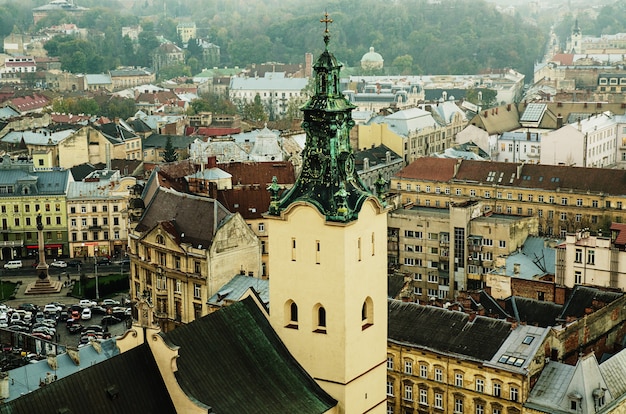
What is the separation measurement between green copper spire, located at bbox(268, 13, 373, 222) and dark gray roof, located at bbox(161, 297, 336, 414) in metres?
4.96

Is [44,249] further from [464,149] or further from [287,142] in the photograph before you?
[464,149]

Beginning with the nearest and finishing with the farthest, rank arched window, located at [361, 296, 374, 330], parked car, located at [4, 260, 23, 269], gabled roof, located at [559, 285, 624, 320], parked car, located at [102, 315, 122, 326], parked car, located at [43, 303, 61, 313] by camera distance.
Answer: arched window, located at [361, 296, 374, 330], gabled roof, located at [559, 285, 624, 320], parked car, located at [102, 315, 122, 326], parked car, located at [43, 303, 61, 313], parked car, located at [4, 260, 23, 269]

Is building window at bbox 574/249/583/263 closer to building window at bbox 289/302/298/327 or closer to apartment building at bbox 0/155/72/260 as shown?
building window at bbox 289/302/298/327

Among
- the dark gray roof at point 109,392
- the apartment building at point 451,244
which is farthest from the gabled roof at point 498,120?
the dark gray roof at point 109,392

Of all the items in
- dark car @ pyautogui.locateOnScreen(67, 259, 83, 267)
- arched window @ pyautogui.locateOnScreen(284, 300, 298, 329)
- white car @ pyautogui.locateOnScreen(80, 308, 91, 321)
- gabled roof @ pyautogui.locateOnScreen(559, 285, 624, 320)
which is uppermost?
arched window @ pyautogui.locateOnScreen(284, 300, 298, 329)

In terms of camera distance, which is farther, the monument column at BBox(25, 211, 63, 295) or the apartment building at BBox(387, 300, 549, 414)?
the monument column at BBox(25, 211, 63, 295)

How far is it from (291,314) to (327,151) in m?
6.88

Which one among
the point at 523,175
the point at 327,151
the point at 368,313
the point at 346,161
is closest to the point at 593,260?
the point at 523,175

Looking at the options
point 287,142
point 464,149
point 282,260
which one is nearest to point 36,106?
point 287,142

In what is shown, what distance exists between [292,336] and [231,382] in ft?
11.2

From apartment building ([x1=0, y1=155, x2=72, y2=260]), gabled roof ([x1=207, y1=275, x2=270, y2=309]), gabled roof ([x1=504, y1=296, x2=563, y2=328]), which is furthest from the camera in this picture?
apartment building ([x1=0, y1=155, x2=72, y2=260])

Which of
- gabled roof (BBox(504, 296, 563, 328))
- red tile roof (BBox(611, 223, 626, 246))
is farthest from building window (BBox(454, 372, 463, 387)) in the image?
red tile roof (BBox(611, 223, 626, 246))

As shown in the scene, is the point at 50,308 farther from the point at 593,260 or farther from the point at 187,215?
the point at 593,260

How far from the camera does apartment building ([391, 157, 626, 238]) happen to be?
95.5 m
